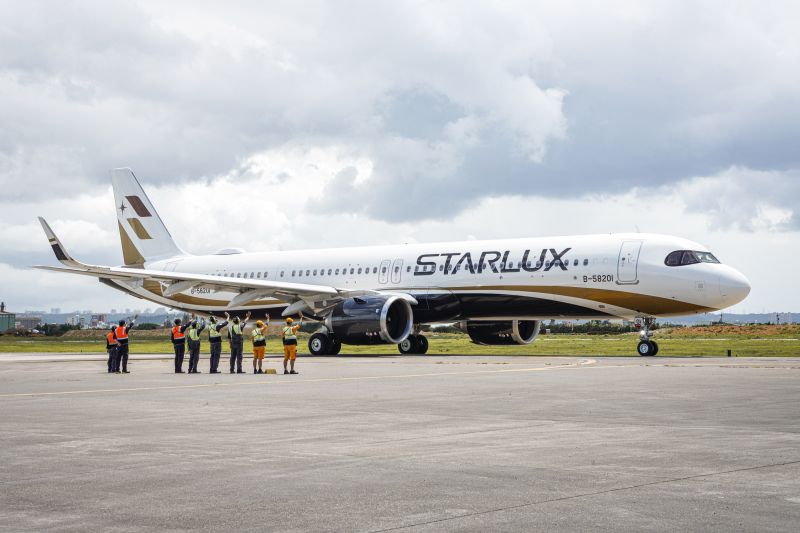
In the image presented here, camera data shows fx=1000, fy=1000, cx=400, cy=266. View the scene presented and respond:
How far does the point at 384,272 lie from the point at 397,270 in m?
0.76

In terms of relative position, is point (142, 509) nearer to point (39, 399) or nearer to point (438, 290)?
point (39, 399)

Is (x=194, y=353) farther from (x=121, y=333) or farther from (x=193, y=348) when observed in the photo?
(x=121, y=333)

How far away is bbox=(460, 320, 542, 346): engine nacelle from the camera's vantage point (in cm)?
4110

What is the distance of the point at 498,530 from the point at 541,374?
17792 millimetres

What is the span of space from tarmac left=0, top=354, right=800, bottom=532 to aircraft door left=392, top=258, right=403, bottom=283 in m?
20.6

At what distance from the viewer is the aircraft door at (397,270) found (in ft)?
133

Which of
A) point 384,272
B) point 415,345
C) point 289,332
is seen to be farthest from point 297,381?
point 415,345

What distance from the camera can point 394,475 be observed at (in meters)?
9.07

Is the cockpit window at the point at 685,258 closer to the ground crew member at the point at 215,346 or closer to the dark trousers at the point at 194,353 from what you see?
the ground crew member at the point at 215,346

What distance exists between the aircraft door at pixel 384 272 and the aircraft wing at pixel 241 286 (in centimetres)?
64

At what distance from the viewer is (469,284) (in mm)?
37906

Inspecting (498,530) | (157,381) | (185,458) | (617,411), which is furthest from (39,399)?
(498,530)

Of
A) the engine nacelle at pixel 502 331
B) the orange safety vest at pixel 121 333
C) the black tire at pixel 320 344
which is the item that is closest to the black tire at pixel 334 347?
the black tire at pixel 320 344

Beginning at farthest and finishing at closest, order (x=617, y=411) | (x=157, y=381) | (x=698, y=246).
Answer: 1. (x=698, y=246)
2. (x=157, y=381)
3. (x=617, y=411)
